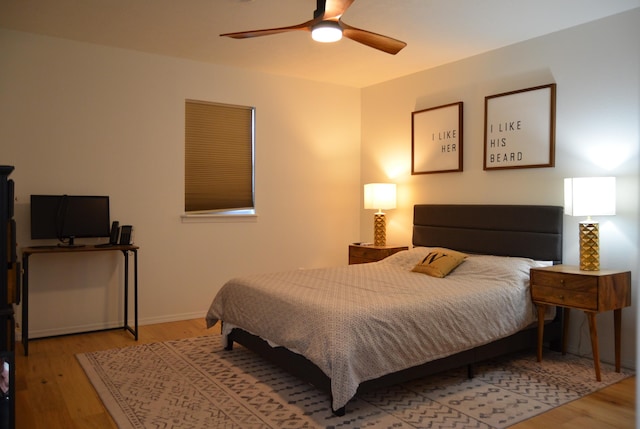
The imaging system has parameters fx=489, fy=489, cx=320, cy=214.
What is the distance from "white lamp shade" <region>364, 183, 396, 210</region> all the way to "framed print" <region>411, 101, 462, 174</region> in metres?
0.31

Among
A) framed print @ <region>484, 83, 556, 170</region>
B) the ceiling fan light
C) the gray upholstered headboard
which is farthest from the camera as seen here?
framed print @ <region>484, 83, 556, 170</region>

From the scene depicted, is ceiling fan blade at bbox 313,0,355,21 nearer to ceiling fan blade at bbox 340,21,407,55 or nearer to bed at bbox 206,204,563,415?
ceiling fan blade at bbox 340,21,407,55

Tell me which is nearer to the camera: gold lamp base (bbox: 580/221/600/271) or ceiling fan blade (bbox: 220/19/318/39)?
ceiling fan blade (bbox: 220/19/318/39)

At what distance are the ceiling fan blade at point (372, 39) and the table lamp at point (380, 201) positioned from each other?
78.5 inches

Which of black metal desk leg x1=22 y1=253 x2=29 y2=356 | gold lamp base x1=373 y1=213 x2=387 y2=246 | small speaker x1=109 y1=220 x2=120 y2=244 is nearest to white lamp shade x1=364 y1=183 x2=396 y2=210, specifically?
gold lamp base x1=373 y1=213 x2=387 y2=246

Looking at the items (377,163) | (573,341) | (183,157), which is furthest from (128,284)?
(573,341)

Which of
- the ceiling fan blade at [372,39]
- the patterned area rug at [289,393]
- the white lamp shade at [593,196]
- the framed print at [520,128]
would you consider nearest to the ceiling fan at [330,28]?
the ceiling fan blade at [372,39]

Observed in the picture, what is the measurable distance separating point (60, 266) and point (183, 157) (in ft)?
4.89

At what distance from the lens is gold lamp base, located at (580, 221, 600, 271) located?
136 inches

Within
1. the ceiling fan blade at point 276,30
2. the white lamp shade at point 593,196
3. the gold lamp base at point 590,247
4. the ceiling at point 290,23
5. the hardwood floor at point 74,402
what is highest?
the ceiling at point 290,23

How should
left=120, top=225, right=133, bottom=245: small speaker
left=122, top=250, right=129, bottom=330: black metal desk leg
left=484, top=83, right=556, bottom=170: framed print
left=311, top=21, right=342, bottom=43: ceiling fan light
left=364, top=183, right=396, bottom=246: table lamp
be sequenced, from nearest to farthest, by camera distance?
1. left=311, top=21, right=342, bottom=43: ceiling fan light
2. left=484, top=83, right=556, bottom=170: framed print
3. left=120, top=225, right=133, bottom=245: small speaker
4. left=122, top=250, right=129, bottom=330: black metal desk leg
5. left=364, top=183, right=396, bottom=246: table lamp

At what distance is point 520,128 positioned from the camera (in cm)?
420

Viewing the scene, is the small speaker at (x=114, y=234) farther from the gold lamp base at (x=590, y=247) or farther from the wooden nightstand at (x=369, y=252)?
the gold lamp base at (x=590, y=247)

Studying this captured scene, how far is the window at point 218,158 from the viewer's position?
16.3 ft
